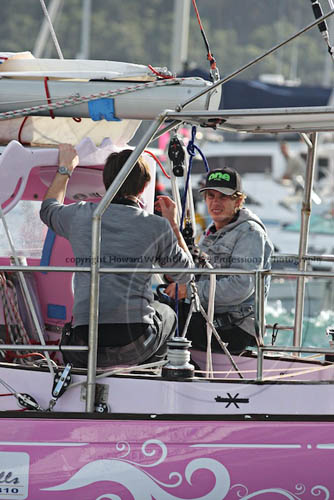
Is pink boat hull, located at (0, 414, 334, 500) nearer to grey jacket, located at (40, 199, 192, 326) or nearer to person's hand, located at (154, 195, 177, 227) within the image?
grey jacket, located at (40, 199, 192, 326)

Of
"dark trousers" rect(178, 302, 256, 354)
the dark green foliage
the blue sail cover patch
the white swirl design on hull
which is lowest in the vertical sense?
the white swirl design on hull

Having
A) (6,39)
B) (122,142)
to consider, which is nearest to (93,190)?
(122,142)

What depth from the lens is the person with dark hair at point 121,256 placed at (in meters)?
4.17

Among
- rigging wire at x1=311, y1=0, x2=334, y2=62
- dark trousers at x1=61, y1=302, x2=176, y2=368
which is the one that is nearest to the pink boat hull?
dark trousers at x1=61, y1=302, x2=176, y2=368

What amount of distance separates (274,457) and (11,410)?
120 centimetres

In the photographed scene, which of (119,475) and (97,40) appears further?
(97,40)

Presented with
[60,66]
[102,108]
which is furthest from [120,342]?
[60,66]

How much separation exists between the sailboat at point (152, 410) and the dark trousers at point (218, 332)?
0.33 metres

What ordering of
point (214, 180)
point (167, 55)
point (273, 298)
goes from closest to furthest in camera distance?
1. point (214, 180)
2. point (273, 298)
3. point (167, 55)

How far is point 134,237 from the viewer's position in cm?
417

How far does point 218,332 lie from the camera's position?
197 inches

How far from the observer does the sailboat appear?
404cm

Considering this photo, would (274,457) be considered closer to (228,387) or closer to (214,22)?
(228,387)

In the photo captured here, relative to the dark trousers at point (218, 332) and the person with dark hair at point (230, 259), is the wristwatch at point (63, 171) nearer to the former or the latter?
the person with dark hair at point (230, 259)
